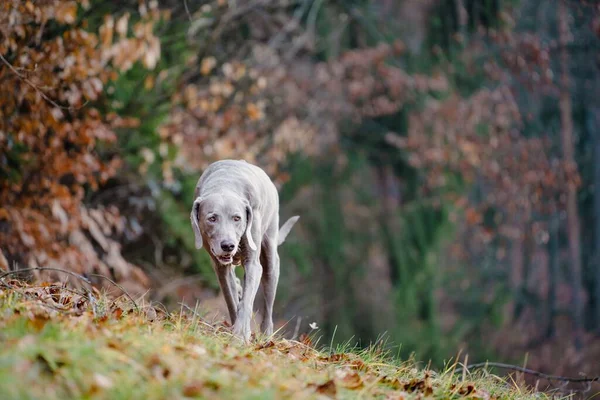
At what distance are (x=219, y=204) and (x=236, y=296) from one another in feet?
3.26

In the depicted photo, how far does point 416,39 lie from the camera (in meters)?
21.1

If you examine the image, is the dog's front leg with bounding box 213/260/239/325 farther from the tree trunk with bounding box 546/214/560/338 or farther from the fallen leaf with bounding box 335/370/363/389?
the tree trunk with bounding box 546/214/560/338

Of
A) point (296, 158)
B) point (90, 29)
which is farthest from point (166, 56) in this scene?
point (296, 158)

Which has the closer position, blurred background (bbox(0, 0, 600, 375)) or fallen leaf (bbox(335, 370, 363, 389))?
fallen leaf (bbox(335, 370, 363, 389))

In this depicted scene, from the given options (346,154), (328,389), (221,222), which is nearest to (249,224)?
(221,222)

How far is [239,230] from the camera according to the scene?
219 inches

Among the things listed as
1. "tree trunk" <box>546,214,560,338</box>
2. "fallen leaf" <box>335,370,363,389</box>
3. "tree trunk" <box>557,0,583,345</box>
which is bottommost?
"tree trunk" <box>546,214,560,338</box>

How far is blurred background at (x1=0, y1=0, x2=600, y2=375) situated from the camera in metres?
10.5

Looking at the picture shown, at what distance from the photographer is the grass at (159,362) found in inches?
142

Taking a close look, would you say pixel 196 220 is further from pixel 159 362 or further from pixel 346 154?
pixel 346 154

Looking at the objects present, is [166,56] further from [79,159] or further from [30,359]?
[30,359]

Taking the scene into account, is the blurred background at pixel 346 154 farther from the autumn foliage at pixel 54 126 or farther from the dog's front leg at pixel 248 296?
the dog's front leg at pixel 248 296

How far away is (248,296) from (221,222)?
686 mm

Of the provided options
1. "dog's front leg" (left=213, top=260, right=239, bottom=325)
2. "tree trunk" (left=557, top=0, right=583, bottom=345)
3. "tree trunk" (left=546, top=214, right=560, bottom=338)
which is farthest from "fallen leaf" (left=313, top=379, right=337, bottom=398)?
"tree trunk" (left=546, top=214, right=560, bottom=338)
